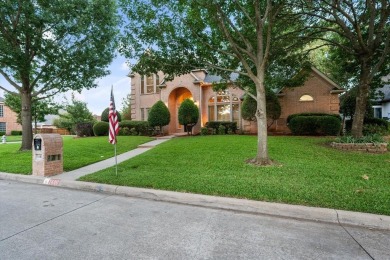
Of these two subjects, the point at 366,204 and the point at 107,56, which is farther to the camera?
the point at 107,56

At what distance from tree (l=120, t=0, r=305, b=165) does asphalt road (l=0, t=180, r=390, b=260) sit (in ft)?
13.0

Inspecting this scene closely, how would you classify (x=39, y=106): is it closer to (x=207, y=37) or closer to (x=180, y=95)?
(x=180, y=95)

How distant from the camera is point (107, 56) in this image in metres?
13.2

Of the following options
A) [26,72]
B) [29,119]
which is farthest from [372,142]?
[29,119]

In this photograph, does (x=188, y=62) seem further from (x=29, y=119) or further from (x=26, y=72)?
(x=29, y=119)

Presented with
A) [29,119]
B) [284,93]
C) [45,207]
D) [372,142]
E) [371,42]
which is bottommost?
[45,207]

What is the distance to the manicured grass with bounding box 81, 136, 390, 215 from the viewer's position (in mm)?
4574

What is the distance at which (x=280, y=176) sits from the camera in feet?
20.1

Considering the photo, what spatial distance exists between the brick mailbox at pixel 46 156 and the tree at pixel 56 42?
18.5ft

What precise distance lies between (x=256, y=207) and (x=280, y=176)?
6.91 ft

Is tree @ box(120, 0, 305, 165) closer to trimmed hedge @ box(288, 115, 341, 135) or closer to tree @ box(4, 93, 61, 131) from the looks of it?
trimmed hedge @ box(288, 115, 341, 135)

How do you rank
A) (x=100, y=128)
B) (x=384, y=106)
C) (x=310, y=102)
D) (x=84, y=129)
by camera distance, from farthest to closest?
(x=384, y=106)
(x=84, y=129)
(x=100, y=128)
(x=310, y=102)

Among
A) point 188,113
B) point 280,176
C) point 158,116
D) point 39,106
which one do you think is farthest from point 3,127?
point 280,176

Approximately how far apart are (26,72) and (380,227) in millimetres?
14282
